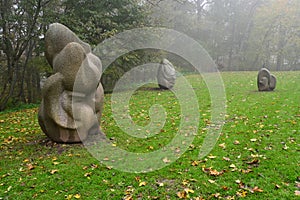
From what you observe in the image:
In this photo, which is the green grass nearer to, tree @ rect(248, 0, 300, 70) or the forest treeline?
the forest treeline

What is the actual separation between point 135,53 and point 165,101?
A: 442cm

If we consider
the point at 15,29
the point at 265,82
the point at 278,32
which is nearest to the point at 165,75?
the point at 265,82

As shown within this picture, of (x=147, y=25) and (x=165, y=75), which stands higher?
(x=147, y=25)

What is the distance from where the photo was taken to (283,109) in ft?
26.4

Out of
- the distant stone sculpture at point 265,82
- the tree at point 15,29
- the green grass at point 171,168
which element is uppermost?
the tree at point 15,29

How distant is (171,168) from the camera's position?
4.37 metres

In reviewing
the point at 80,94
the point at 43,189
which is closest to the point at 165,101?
the point at 80,94

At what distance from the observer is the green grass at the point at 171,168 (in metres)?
3.69

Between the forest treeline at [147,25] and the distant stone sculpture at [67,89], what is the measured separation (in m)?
6.17

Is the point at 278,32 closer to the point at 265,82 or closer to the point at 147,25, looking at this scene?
the point at 265,82

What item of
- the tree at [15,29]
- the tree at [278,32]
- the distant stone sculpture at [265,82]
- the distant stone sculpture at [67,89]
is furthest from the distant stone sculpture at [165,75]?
the tree at [278,32]

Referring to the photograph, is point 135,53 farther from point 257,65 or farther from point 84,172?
point 257,65

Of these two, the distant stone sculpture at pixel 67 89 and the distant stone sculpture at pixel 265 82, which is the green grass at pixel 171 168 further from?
the distant stone sculpture at pixel 265 82

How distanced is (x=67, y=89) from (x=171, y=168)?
2.75 meters
